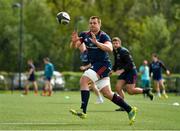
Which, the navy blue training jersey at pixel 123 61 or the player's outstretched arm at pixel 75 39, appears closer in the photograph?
the player's outstretched arm at pixel 75 39

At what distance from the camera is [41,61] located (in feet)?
235

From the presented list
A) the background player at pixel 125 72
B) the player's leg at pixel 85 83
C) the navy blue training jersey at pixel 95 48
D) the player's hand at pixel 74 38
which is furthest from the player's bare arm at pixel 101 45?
the background player at pixel 125 72

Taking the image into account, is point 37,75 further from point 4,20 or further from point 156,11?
point 156,11

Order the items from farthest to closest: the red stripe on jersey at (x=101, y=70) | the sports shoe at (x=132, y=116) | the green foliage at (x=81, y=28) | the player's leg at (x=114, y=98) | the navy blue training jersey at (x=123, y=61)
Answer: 1. the green foliage at (x=81, y=28)
2. the navy blue training jersey at (x=123, y=61)
3. the red stripe on jersey at (x=101, y=70)
4. the player's leg at (x=114, y=98)
5. the sports shoe at (x=132, y=116)

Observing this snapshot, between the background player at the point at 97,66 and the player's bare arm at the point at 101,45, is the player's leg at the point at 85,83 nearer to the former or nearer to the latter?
the background player at the point at 97,66

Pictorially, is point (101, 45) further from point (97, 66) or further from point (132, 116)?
point (132, 116)

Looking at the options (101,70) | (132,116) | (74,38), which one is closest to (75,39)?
(74,38)

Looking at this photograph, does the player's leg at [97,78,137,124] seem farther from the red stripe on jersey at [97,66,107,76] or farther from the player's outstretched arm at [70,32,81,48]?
the player's outstretched arm at [70,32,81,48]

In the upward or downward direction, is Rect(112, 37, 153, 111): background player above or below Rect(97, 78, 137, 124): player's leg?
above

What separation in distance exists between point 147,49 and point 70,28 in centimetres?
906

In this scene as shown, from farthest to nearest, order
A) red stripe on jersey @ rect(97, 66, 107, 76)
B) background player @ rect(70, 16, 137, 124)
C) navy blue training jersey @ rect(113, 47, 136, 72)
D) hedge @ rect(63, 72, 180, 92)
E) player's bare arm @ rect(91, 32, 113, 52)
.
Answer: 1. hedge @ rect(63, 72, 180, 92)
2. navy blue training jersey @ rect(113, 47, 136, 72)
3. red stripe on jersey @ rect(97, 66, 107, 76)
4. background player @ rect(70, 16, 137, 124)
5. player's bare arm @ rect(91, 32, 113, 52)

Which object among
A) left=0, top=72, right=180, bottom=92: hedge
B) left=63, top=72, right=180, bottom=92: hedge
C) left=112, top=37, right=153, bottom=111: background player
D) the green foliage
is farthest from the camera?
the green foliage

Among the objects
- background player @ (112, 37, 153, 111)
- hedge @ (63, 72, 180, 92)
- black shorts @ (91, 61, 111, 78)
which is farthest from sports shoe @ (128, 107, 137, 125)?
hedge @ (63, 72, 180, 92)

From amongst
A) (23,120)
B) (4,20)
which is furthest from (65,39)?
(23,120)
